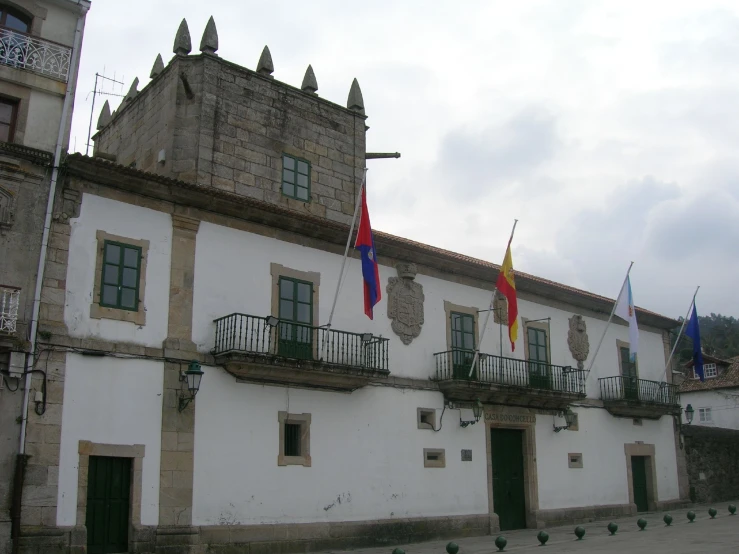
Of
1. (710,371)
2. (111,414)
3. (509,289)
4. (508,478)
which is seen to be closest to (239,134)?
(509,289)

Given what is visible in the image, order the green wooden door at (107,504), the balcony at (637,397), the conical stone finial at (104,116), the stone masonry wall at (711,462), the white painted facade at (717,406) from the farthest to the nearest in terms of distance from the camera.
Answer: the white painted facade at (717,406)
the stone masonry wall at (711,462)
the balcony at (637,397)
the conical stone finial at (104,116)
the green wooden door at (107,504)

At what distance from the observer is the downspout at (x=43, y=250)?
11547 mm

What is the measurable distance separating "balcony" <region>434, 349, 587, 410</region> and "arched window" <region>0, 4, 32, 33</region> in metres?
10.6

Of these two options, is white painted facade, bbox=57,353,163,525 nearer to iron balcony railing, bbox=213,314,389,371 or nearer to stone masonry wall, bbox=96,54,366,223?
iron balcony railing, bbox=213,314,389,371

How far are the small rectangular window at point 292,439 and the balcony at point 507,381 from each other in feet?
13.1

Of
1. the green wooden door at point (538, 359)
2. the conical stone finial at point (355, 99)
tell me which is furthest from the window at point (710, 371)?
the conical stone finial at point (355, 99)

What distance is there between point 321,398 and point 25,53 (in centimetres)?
823

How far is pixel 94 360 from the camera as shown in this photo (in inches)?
504

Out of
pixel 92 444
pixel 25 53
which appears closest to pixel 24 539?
pixel 92 444

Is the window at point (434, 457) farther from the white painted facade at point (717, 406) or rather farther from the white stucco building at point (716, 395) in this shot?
the white stucco building at point (716, 395)

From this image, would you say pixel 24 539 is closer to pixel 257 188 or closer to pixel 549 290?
pixel 257 188

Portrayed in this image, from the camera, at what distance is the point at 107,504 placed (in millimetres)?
12641

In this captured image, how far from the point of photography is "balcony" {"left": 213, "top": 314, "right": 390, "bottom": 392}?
1422 centimetres

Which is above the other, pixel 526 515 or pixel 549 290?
pixel 549 290
